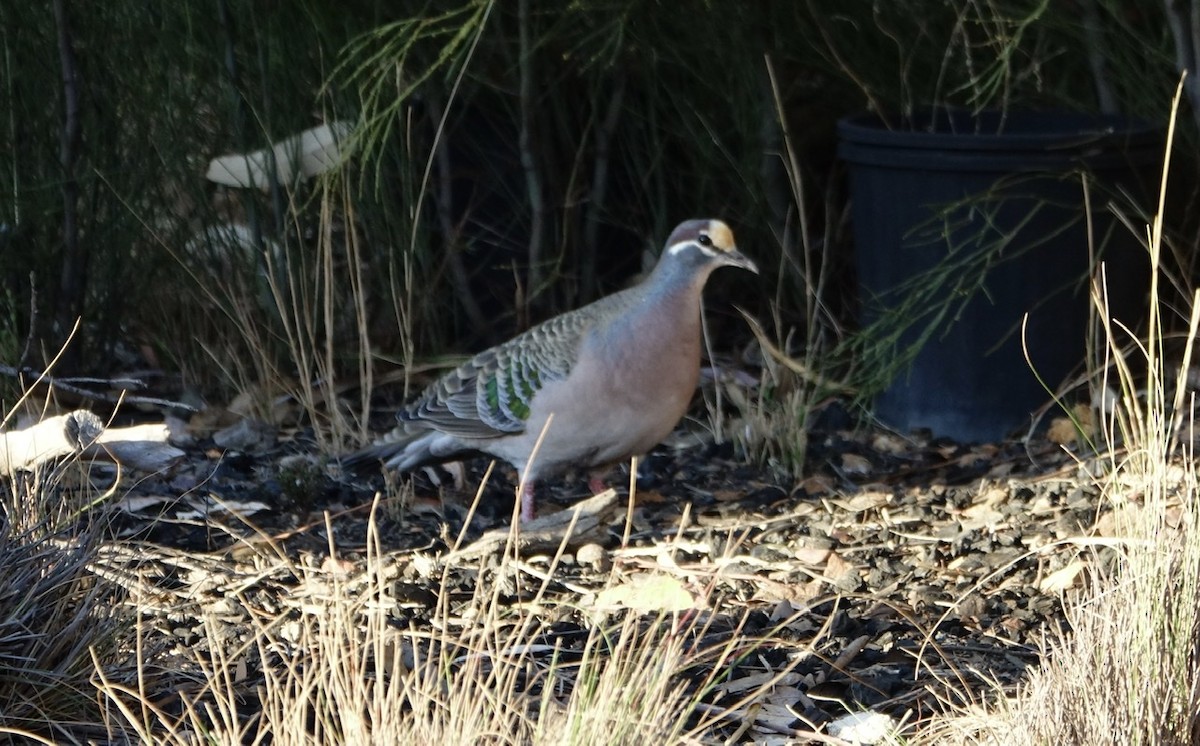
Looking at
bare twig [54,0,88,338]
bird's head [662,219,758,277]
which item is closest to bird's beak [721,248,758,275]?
bird's head [662,219,758,277]

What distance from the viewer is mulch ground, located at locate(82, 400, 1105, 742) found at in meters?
2.82

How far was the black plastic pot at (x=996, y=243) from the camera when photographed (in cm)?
435

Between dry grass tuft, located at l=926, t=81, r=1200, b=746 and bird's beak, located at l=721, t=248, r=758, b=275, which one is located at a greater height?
bird's beak, located at l=721, t=248, r=758, b=275

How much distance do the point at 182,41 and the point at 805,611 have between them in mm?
3164

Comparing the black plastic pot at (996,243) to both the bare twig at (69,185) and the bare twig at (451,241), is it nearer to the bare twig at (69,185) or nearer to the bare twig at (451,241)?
the bare twig at (451,241)

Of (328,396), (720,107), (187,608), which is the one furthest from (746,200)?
(187,608)

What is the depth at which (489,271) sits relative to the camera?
563cm

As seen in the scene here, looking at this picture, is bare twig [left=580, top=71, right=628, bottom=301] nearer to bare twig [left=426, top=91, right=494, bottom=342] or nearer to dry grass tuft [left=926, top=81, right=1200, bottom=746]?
bare twig [left=426, top=91, right=494, bottom=342]

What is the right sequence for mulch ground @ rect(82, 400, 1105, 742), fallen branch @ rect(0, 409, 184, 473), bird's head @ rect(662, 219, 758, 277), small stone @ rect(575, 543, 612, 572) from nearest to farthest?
mulch ground @ rect(82, 400, 1105, 742), small stone @ rect(575, 543, 612, 572), fallen branch @ rect(0, 409, 184, 473), bird's head @ rect(662, 219, 758, 277)

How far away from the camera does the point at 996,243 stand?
4285mm

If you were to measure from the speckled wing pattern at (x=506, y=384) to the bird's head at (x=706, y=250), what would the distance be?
0.72ft

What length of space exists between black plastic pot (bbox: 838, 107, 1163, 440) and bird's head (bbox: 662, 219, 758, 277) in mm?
621

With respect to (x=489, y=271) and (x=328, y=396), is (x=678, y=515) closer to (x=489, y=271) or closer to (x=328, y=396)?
(x=328, y=396)

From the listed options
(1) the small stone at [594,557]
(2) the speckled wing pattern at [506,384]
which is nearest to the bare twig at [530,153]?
(2) the speckled wing pattern at [506,384]
